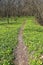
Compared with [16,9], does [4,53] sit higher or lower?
higher

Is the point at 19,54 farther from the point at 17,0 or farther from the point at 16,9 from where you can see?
the point at 17,0

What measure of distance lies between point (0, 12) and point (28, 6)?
42.1 ft

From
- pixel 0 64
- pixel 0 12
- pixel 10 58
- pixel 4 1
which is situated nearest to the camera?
pixel 0 64

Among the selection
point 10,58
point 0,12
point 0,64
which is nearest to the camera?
point 0,64

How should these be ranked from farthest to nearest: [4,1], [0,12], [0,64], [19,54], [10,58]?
[4,1], [0,12], [19,54], [10,58], [0,64]

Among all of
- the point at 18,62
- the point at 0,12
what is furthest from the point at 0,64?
the point at 0,12

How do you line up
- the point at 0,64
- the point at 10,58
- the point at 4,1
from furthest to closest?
1. the point at 4,1
2. the point at 10,58
3. the point at 0,64

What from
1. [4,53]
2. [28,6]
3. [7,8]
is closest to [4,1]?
[7,8]

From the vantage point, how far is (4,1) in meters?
121

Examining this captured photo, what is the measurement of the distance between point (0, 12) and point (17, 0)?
21313 millimetres

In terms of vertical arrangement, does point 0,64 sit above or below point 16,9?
above

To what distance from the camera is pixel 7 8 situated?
115 metres

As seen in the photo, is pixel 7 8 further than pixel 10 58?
Yes

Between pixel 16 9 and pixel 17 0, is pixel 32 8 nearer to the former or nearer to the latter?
pixel 16 9
